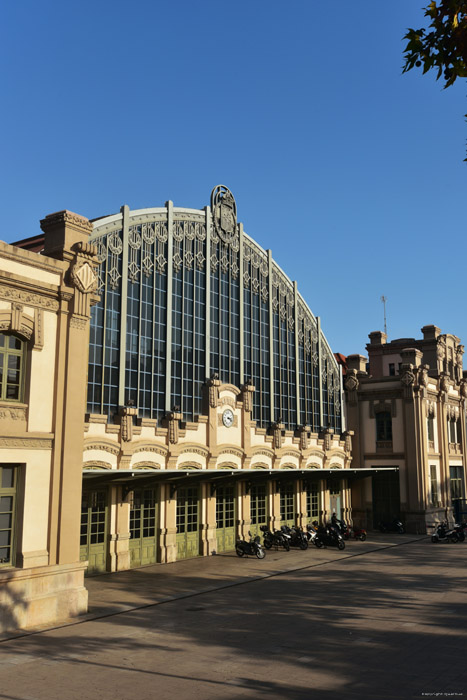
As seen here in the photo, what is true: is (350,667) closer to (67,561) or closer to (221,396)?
(67,561)

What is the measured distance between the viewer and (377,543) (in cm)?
3550

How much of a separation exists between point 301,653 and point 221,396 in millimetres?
18085

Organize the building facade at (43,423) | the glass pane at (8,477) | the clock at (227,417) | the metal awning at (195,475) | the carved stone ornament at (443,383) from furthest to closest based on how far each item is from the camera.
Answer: the carved stone ornament at (443,383) < the clock at (227,417) < the metal awning at (195,475) < the glass pane at (8,477) < the building facade at (43,423)

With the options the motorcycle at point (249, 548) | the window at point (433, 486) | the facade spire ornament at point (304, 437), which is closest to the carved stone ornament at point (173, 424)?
the motorcycle at point (249, 548)

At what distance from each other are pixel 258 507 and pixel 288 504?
10.4ft

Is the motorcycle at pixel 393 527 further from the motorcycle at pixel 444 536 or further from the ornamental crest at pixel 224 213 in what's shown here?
the ornamental crest at pixel 224 213

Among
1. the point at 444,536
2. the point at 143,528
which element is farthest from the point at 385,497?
the point at 143,528

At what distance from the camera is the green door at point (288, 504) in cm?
3653

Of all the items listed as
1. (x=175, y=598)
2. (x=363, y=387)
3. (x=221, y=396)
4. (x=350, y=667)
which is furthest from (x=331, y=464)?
(x=350, y=667)

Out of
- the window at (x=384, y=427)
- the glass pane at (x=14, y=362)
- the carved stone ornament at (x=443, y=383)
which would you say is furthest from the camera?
the carved stone ornament at (x=443, y=383)

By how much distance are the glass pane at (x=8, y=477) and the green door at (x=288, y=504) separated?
21113 mm

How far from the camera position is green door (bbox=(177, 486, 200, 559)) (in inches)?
1142

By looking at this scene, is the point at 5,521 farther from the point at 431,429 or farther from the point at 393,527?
the point at 431,429

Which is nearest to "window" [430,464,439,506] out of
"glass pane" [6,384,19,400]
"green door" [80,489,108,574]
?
"green door" [80,489,108,574]
